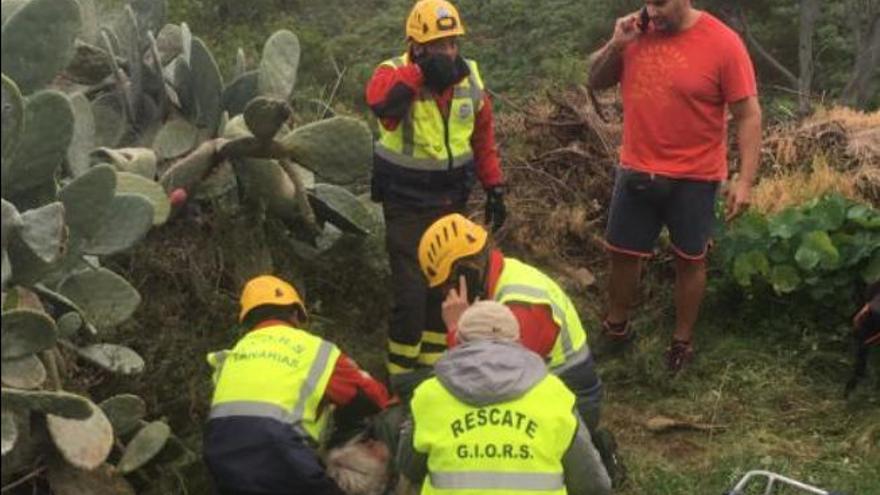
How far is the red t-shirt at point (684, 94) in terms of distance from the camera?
202 inches

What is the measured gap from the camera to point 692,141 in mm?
5281

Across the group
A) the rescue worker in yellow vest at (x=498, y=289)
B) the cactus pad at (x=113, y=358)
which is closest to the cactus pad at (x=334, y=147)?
the cactus pad at (x=113, y=358)

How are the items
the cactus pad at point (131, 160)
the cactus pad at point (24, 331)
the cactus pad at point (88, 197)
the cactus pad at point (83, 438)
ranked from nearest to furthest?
the cactus pad at point (24, 331)
the cactus pad at point (83, 438)
the cactus pad at point (88, 197)
the cactus pad at point (131, 160)

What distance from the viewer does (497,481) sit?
3.34 metres

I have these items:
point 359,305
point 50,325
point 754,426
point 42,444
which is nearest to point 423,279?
point 359,305

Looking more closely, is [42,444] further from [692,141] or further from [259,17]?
[259,17]

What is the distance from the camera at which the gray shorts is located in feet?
17.6

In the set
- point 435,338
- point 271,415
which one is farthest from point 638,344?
point 271,415

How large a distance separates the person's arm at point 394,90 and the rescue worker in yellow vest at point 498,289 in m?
1.18

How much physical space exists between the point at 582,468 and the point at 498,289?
0.78 metres

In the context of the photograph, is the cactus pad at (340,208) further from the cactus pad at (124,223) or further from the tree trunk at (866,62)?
the tree trunk at (866,62)

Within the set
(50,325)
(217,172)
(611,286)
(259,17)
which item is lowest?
(259,17)

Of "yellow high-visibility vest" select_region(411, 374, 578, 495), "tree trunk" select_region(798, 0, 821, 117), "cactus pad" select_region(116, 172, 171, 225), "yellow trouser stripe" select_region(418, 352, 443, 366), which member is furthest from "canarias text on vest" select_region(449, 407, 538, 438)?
"tree trunk" select_region(798, 0, 821, 117)

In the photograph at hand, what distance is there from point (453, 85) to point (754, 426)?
2.13 metres
